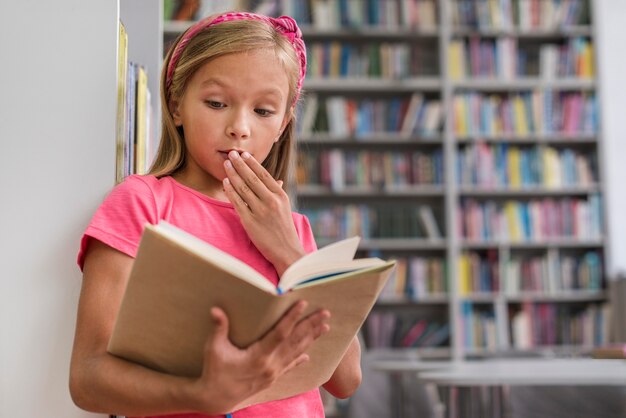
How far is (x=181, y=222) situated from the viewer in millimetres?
1058

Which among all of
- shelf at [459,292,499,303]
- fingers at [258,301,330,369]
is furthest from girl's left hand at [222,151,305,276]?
shelf at [459,292,499,303]

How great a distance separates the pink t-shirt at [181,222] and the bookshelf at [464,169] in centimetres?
407

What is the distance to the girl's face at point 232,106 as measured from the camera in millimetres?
1069

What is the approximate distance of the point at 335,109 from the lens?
5266mm

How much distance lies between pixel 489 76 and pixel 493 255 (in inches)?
46.6

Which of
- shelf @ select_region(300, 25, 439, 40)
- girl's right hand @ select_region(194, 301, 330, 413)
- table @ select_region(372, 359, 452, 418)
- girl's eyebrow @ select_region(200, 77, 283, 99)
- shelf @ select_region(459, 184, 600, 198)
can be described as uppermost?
shelf @ select_region(300, 25, 439, 40)

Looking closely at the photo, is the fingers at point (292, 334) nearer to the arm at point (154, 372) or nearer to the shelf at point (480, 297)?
the arm at point (154, 372)

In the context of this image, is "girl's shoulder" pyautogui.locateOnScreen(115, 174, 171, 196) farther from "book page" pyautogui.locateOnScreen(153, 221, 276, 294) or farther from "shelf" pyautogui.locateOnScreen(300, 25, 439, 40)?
"shelf" pyautogui.locateOnScreen(300, 25, 439, 40)

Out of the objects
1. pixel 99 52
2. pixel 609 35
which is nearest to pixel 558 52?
pixel 609 35

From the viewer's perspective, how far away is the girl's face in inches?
42.1

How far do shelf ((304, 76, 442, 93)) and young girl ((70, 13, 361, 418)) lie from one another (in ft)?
13.3

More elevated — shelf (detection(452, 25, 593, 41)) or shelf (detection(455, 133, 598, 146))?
shelf (detection(452, 25, 593, 41))

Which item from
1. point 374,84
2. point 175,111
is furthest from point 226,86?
point 374,84

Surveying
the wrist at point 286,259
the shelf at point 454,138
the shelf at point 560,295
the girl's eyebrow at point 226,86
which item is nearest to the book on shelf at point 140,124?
the girl's eyebrow at point 226,86
